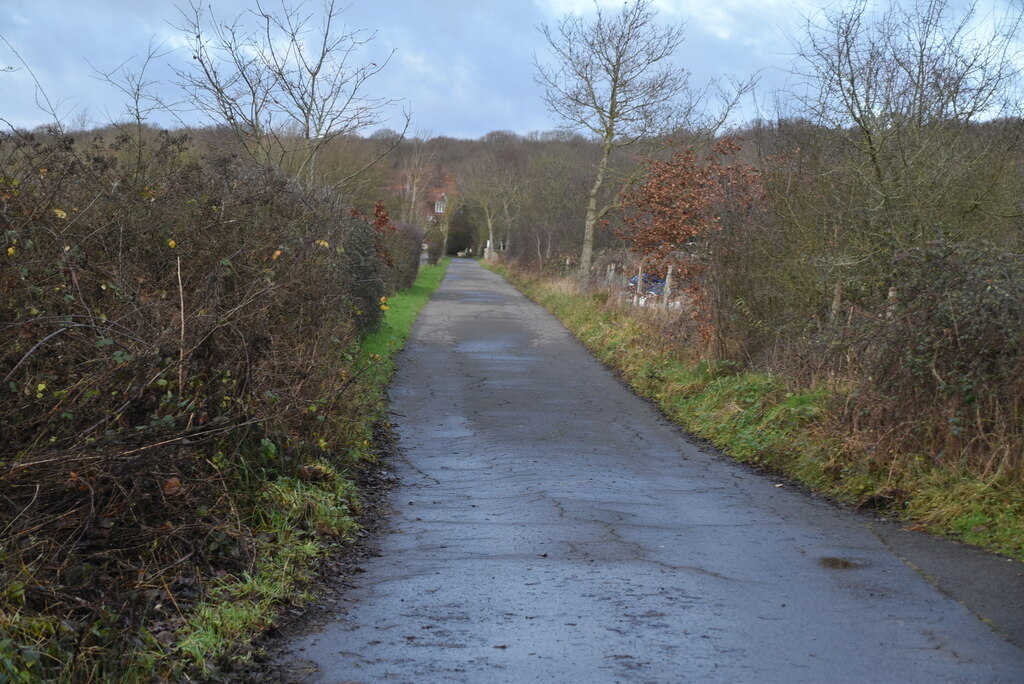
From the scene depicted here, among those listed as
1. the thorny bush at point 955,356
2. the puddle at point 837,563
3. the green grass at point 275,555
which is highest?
the thorny bush at point 955,356

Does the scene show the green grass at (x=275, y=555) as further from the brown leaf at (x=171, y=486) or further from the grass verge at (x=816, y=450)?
the grass verge at (x=816, y=450)

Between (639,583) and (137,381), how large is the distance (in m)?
3.42

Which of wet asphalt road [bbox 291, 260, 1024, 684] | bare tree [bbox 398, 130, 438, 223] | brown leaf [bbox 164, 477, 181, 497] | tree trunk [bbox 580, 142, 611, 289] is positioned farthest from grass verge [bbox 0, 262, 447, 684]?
bare tree [bbox 398, 130, 438, 223]

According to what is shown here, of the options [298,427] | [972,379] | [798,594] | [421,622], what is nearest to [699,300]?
[972,379]

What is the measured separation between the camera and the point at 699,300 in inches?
672

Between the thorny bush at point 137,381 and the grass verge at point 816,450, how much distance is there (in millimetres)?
4583

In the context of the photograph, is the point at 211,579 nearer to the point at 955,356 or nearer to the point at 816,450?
the point at 816,450

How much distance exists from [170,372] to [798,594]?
424 cm

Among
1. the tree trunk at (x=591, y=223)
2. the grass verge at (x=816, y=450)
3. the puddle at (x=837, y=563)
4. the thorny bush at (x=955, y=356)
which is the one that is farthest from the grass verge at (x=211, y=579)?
the tree trunk at (x=591, y=223)

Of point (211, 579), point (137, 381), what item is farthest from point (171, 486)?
point (137, 381)

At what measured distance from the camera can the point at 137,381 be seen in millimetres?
6328

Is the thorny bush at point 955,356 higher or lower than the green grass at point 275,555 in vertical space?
higher

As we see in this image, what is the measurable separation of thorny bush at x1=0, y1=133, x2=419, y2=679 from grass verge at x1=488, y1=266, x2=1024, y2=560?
15.0 ft

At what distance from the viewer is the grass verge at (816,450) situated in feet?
26.9
